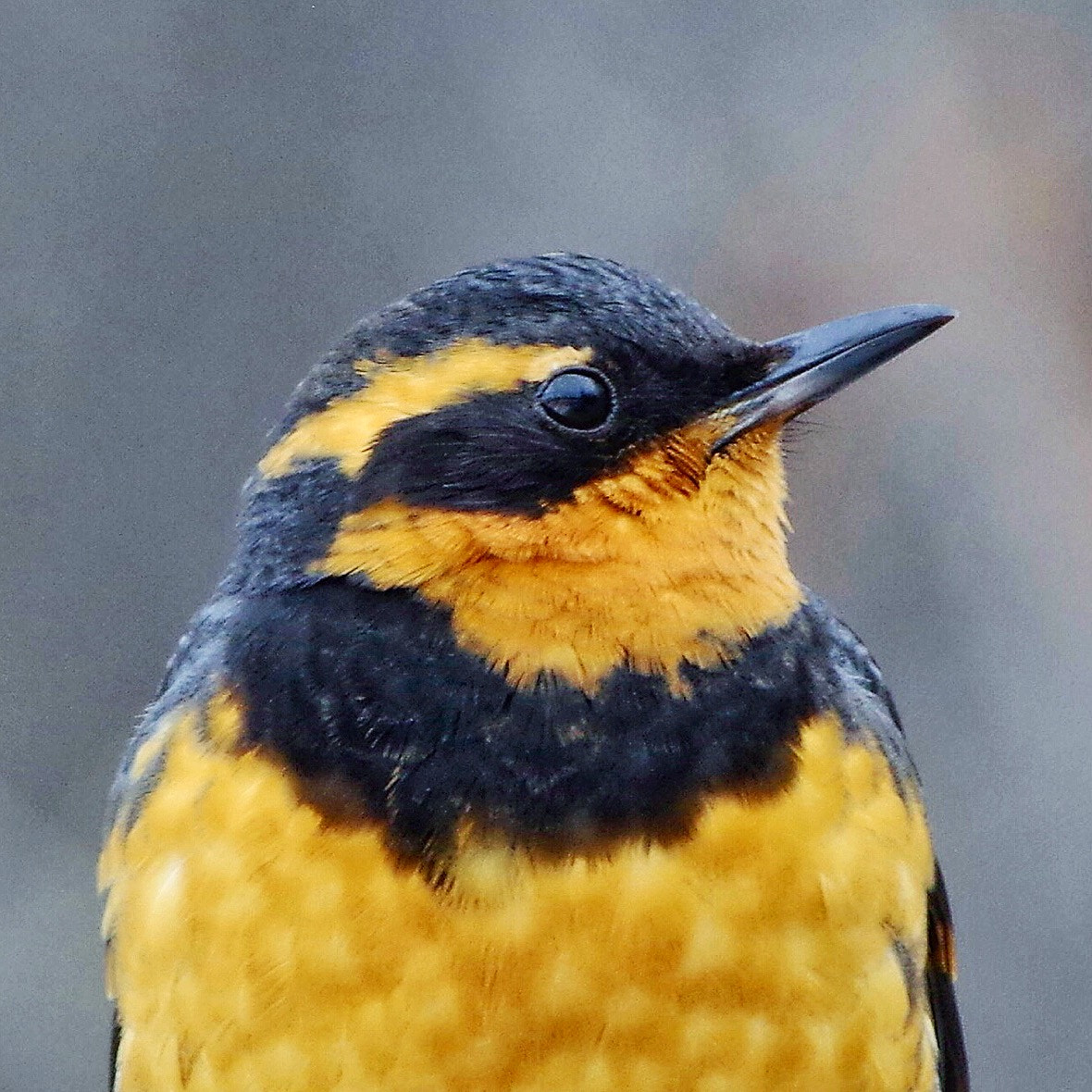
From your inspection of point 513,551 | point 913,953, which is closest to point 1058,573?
point 913,953

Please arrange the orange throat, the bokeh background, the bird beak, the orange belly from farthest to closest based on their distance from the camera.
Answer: the bokeh background < the bird beak < the orange throat < the orange belly

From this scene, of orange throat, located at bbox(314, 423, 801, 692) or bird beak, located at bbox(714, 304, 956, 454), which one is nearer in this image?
orange throat, located at bbox(314, 423, 801, 692)

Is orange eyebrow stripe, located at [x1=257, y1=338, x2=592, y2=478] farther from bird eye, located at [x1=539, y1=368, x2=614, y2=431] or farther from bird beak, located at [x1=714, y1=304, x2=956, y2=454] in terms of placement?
bird beak, located at [x1=714, y1=304, x2=956, y2=454]

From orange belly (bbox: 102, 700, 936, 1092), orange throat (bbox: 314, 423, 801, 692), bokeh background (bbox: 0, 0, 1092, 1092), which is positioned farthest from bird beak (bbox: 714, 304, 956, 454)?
bokeh background (bbox: 0, 0, 1092, 1092)

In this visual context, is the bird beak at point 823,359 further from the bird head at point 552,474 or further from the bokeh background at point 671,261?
the bokeh background at point 671,261

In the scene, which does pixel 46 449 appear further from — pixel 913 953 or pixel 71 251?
pixel 913 953

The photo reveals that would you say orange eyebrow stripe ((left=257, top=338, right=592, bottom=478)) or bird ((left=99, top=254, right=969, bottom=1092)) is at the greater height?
orange eyebrow stripe ((left=257, top=338, right=592, bottom=478))

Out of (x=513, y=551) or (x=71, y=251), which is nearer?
(x=513, y=551)

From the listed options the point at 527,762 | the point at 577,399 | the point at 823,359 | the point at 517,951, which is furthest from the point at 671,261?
the point at 517,951
